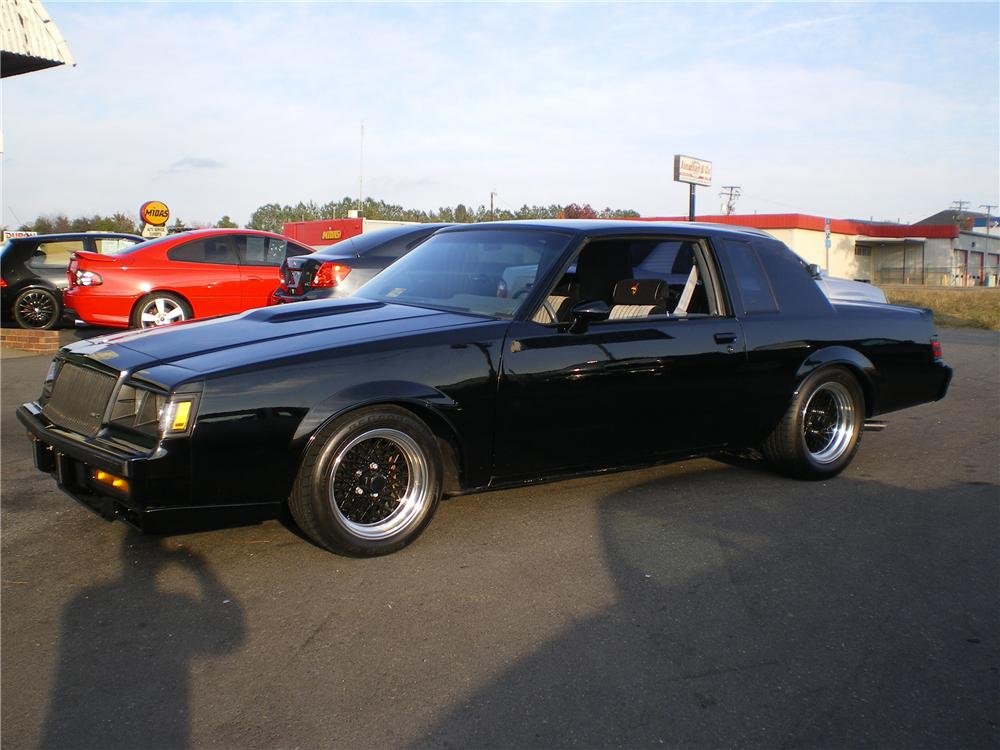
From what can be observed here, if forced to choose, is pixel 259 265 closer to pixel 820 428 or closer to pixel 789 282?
pixel 789 282

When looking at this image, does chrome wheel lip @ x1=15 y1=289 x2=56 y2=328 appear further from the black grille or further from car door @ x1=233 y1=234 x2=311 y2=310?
the black grille

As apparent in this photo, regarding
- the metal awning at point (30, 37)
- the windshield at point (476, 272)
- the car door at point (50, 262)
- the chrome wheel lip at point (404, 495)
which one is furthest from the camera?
the car door at point (50, 262)

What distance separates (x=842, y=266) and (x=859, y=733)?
51.5 meters

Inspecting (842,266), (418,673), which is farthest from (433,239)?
(842,266)

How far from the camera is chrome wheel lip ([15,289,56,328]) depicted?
44.6 ft

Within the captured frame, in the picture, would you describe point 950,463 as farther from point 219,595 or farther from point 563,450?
A: point 219,595

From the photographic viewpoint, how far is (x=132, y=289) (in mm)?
11562

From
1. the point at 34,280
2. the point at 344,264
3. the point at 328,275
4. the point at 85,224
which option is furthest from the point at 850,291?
the point at 85,224

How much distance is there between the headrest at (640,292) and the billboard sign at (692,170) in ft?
60.5

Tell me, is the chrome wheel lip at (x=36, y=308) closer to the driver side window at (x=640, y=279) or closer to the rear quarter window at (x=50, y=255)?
the rear quarter window at (x=50, y=255)

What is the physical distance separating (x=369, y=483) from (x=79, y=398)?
1.42 m

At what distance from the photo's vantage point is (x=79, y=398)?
164 inches

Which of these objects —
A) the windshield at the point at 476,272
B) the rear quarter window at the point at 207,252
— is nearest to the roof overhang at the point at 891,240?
the rear quarter window at the point at 207,252

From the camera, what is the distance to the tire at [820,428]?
548cm
